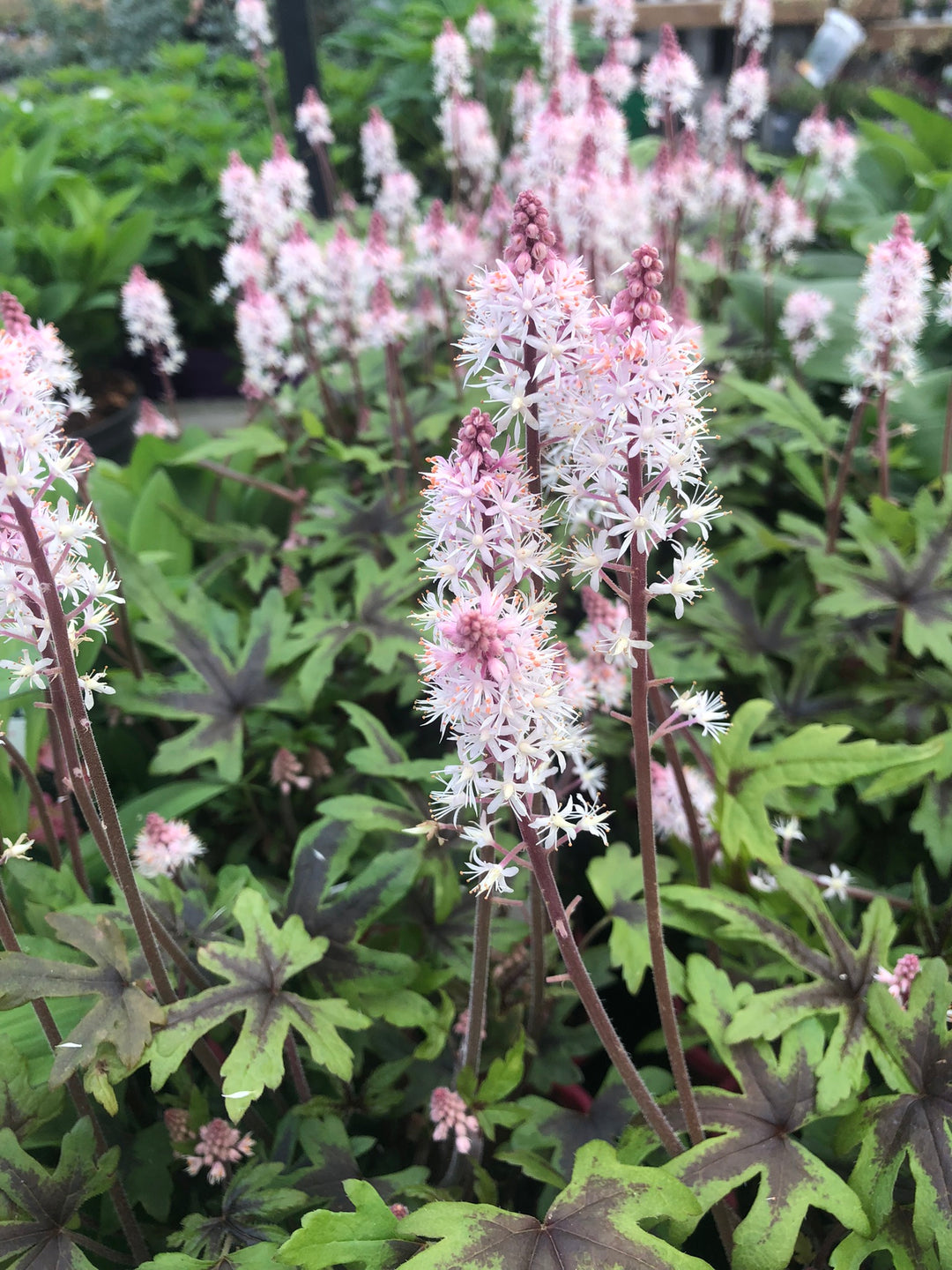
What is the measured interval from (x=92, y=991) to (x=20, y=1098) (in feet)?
0.83

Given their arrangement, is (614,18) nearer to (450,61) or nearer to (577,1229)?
(450,61)

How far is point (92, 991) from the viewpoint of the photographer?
43.3 inches

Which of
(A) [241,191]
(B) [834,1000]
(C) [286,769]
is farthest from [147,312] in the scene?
(B) [834,1000]

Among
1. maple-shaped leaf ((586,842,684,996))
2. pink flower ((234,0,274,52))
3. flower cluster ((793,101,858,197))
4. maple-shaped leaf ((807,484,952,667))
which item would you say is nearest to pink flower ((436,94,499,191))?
pink flower ((234,0,274,52))

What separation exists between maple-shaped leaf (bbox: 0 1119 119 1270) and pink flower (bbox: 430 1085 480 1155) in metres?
0.41

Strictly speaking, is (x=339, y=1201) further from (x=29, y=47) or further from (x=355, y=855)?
(x=29, y=47)

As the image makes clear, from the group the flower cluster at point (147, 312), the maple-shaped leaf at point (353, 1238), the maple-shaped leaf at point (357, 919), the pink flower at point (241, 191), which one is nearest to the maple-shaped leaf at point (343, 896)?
the maple-shaped leaf at point (357, 919)

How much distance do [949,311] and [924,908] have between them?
1.35m

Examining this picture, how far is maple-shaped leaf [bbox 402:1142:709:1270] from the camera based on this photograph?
96cm

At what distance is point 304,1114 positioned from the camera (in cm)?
133

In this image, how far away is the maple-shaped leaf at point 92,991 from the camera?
3.42 feet

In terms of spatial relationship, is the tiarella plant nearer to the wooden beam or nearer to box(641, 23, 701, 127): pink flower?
box(641, 23, 701, 127): pink flower

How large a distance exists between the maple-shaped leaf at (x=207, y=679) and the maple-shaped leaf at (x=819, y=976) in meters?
0.90

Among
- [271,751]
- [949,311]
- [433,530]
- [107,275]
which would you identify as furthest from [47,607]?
[107,275]
